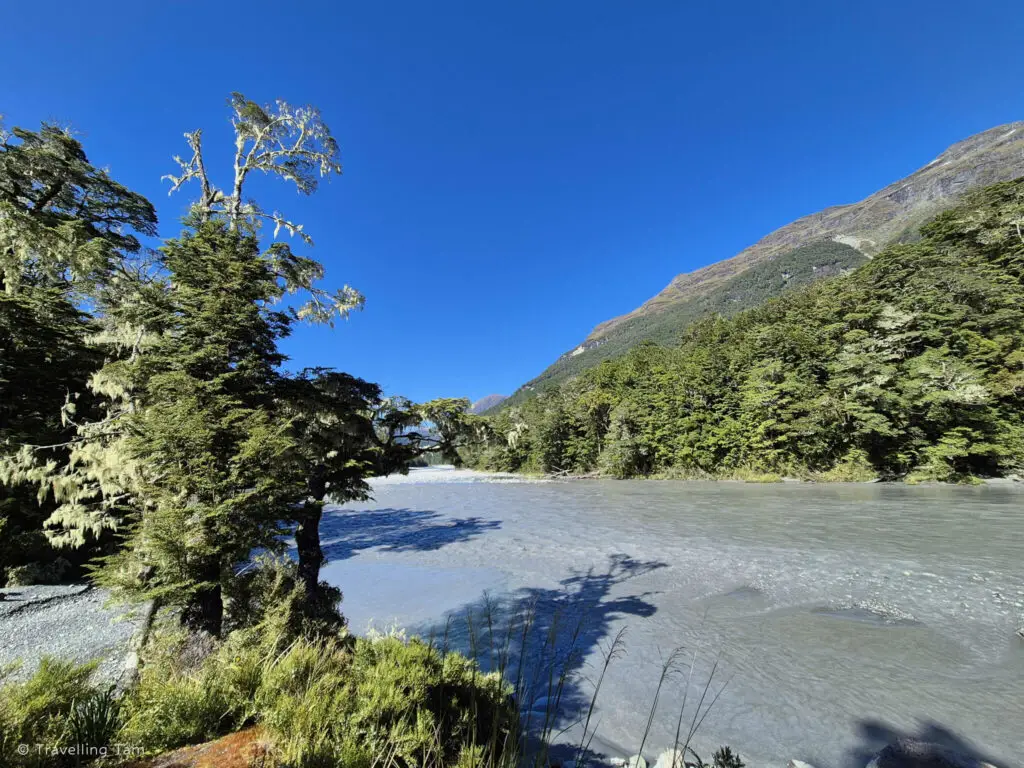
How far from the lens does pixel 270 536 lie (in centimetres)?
406

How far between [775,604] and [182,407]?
9122 millimetres

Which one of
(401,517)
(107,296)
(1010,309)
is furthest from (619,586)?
(1010,309)

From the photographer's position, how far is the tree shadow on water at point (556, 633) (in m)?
4.29

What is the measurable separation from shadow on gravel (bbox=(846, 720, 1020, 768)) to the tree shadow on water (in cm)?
236

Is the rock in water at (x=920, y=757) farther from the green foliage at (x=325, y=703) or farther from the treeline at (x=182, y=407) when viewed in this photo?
the treeline at (x=182, y=407)

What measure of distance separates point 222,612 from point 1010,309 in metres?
33.0

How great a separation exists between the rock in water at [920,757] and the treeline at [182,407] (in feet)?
18.1

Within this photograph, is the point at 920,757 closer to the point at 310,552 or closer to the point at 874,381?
the point at 310,552

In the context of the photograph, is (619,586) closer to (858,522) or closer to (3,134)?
(858,522)

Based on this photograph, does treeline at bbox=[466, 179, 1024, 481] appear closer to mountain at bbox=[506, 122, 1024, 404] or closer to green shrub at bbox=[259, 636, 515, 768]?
green shrub at bbox=[259, 636, 515, 768]

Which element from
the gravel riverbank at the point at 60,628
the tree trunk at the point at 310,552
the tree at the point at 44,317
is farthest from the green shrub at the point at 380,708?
the tree at the point at 44,317

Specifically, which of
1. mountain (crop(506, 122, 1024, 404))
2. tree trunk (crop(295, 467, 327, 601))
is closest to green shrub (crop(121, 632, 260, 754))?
tree trunk (crop(295, 467, 327, 601))

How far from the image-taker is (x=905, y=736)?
3.62 metres

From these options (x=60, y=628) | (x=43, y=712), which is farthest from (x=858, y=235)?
(x=60, y=628)
